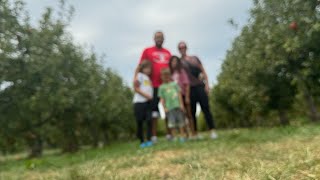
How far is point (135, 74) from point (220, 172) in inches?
265

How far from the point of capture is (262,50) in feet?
67.2

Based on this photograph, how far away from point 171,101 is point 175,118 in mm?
516

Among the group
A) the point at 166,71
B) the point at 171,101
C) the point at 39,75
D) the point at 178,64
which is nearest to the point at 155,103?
the point at 171,101

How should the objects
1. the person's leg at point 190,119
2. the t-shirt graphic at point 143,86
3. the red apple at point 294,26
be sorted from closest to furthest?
the t-shirt graphic at point 143,86
the person's leg at point 190,119
the red apple at point 294,26

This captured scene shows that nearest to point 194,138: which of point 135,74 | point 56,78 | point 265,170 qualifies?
point 135,74

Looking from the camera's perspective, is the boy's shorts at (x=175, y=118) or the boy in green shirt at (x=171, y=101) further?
the boy's shorts at (x=175, y=118)

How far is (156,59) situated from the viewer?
1147 cm

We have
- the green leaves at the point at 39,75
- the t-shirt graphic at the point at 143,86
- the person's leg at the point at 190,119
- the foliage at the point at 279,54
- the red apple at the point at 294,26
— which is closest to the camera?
the t-shirt graphic at the point at 143,86

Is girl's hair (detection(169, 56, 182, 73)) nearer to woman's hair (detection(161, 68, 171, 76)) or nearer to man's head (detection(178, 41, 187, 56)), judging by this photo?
woman's hair (detection(161, 68, 171, 76))

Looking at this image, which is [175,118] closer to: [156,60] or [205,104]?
[205,104]

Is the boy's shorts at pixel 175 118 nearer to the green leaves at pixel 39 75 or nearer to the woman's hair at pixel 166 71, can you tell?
the woman's hair at pixel 166 71

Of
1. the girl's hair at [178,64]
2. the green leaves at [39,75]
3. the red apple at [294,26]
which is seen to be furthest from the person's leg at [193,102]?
the red apple at [294,26]

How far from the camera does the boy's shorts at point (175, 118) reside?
11.4 m

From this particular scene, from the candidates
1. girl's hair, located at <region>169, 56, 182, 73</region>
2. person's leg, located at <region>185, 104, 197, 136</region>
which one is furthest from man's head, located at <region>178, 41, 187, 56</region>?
person's leg, located at <region>185, 104, 197, 136</region>
